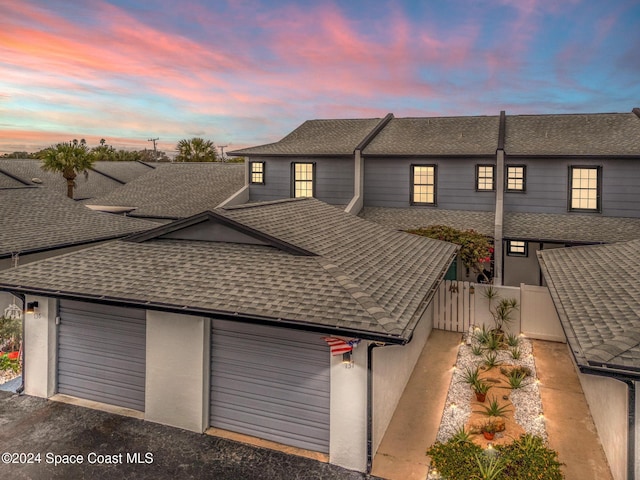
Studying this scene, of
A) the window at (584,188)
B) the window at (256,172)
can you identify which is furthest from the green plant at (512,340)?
the window at (256,172)

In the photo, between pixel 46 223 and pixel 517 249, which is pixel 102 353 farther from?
pixel 517 249

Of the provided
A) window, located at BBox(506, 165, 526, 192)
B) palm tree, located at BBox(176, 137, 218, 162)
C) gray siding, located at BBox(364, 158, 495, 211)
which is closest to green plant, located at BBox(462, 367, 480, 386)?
gray siding, located at BBox(364, 158, 495, 211)

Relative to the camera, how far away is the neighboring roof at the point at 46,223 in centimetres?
1428

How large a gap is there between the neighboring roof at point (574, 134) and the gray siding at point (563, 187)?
50cm

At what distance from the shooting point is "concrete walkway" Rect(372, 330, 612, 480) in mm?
7395

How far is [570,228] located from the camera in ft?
59.9

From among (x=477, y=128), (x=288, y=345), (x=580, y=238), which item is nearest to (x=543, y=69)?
(x=477, y=128)

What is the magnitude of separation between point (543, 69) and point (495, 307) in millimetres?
22498

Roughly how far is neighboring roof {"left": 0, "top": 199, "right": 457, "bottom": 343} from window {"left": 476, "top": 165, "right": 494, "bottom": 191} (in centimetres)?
949

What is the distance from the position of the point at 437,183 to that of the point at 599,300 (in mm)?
13299

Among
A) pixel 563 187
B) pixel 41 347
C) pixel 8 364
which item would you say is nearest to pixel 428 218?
pixel 563 187

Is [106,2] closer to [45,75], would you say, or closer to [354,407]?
[45,75]

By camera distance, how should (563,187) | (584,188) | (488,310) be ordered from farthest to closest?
(563,187)
(584,188)
(488,310)

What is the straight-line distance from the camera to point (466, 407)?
9727 mm
